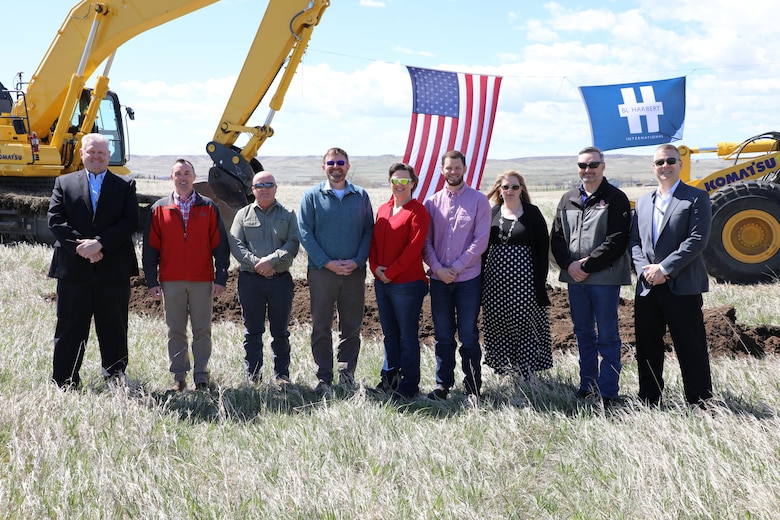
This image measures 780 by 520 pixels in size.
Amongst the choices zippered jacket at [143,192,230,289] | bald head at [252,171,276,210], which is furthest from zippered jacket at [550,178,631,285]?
zippered jacket at [143,192,230,289]

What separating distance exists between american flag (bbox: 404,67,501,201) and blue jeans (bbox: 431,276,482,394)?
222 inches

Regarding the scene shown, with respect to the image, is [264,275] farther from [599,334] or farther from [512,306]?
[599,334]

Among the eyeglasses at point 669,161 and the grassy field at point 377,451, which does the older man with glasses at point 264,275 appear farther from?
the eyeglasses at point 669,161

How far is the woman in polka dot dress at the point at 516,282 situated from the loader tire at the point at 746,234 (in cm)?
552

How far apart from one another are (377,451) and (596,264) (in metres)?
2.07

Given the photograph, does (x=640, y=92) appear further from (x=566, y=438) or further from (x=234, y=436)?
(x=234, y=436)

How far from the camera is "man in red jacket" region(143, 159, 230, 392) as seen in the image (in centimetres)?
582

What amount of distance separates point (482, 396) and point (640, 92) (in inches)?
304

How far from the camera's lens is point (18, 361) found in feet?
20.4

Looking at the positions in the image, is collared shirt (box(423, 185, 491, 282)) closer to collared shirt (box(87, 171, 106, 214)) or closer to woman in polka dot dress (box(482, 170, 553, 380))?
woman in polka dot dress (box(482, 170, 553, 380))

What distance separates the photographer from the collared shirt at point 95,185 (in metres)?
5.71

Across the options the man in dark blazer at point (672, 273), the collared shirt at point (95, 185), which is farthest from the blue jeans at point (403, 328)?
the collared shirt at point (95, 185)

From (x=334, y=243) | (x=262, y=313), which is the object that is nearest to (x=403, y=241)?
(x=334, y=243)

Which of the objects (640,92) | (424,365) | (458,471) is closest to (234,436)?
(458,471)
